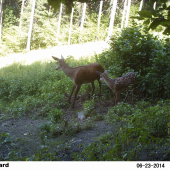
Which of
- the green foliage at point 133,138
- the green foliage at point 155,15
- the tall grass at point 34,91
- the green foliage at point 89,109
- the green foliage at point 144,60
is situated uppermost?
the green foliage at point 155,15

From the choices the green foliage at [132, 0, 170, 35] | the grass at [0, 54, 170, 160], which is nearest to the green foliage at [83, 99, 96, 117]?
the grass at [0, 54, 170, 160]

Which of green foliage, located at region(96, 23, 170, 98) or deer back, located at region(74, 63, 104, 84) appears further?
deer back, located at region(74, 63, 104, 84)

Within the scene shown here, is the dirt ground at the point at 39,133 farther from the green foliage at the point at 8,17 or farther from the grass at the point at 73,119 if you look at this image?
the green foliage at the point at 8,17

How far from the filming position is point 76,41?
33.7 m

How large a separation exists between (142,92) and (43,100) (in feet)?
13.2

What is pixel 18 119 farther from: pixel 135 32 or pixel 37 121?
pixel 135 32

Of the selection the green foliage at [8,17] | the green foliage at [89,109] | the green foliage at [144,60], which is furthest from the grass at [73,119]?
the green foliage at [8,17]

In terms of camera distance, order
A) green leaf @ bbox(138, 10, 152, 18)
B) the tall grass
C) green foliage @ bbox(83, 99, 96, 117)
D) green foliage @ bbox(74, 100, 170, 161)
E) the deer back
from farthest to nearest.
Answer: the tall grass < the deer back < green foliage @ bbox(83, 99, 96, 117) < green foliage @ bbox(74, 100, 170, 161) < green leaf @ bbox(138, 10, 152, 18)

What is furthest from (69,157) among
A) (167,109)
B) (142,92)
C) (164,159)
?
(142,92)

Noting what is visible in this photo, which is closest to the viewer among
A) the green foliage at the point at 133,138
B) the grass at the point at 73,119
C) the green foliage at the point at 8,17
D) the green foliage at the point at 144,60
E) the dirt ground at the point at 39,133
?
the green foliage at the point at 133,138

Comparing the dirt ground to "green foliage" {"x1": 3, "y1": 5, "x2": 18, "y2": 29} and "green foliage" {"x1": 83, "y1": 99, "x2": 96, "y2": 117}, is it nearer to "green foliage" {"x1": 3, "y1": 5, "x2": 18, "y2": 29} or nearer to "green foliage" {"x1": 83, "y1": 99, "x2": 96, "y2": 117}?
"green foliage" {"x1": 83, "y1": 99, "x2": 96, "y2": 117}

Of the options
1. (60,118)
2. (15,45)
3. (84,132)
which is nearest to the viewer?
(84,132)

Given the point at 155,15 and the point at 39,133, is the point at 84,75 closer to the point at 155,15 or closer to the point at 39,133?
the point at 39,133

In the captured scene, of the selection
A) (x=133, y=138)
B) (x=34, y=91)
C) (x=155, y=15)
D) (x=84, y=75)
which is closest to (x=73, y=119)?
(x=84, y=75)
